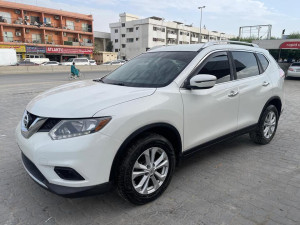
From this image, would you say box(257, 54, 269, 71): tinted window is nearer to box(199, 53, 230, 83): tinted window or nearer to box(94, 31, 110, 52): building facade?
box(199, 53, 230, 83): tinted window

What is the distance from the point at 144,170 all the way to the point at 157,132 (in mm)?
445

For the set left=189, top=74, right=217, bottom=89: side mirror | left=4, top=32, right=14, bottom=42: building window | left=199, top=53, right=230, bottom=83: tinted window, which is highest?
left=4, top=32, right=14, bottom=42: building window

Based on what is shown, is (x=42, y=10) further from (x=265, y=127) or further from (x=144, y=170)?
(x=144, y=170)

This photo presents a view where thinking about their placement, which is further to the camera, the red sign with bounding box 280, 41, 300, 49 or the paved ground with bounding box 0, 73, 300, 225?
the red sign with bounding box 280, 41, 300, 49

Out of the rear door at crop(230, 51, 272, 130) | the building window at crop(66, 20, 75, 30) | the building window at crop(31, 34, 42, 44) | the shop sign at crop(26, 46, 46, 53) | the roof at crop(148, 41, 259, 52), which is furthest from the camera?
the building window at crop(66, 20, 75, 30)

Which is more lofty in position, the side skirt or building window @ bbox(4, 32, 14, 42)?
building window @ bbox(4, 32, 14, 42)

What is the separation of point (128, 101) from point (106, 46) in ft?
234

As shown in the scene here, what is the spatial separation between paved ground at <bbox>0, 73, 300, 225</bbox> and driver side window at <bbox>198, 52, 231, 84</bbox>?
1.35 m

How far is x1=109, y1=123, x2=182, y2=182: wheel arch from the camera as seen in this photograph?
7.51 ft

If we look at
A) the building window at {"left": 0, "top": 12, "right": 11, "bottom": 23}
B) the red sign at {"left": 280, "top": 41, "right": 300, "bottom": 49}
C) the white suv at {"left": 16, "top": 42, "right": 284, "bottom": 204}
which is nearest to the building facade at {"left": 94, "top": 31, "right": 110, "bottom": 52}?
the building window at {"left": 0, "top": 12, "right": 11, "bottom": 23}

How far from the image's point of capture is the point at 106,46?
69875 millimetres

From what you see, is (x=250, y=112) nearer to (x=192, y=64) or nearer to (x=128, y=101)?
(x=192, y=64)

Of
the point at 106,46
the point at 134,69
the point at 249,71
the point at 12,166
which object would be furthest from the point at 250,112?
the point at 106,46

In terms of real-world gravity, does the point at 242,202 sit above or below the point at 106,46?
below
